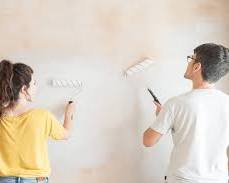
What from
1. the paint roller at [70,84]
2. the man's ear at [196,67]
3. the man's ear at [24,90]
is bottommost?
the man's ear at [24,90]

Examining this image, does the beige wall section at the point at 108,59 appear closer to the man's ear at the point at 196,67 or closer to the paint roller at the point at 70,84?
the paint roller at the point at 70,84

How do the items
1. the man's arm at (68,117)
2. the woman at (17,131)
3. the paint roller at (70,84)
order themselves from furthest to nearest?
1. the paint roller at (70,84)
2. the man's arm at (68,117)
3. the woman at (17,131)

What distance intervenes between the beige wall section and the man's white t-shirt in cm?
45

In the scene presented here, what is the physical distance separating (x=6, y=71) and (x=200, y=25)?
115cm

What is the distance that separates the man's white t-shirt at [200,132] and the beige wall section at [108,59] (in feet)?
1.48

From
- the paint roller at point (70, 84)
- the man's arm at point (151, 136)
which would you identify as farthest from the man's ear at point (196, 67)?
the paint roller at point (70, 84)

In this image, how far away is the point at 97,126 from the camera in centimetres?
209

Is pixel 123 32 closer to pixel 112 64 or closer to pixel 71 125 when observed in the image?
pixel 112 64

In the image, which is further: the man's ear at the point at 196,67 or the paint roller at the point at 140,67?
the paint roller at the point at 140,67

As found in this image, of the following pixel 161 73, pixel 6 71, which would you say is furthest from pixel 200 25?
pixel 6 71

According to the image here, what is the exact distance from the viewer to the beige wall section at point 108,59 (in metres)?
2.04

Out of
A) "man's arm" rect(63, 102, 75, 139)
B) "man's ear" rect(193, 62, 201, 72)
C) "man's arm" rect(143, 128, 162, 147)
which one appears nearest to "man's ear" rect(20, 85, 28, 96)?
"man's arm" rect(63, 102, 75, 139)

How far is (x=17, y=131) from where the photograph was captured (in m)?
1.65

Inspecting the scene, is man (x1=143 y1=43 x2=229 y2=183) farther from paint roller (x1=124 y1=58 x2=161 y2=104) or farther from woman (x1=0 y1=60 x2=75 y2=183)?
woman (x1=0 y1=60 x2=75 y2=183)
